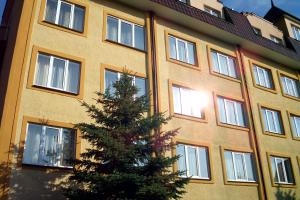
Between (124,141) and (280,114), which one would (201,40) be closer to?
(280,114)

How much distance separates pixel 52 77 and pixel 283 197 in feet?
40.2

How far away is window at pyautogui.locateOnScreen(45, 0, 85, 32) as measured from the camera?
44.3 ft

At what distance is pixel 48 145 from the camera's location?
36.3ft

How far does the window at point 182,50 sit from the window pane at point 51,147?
736 cm

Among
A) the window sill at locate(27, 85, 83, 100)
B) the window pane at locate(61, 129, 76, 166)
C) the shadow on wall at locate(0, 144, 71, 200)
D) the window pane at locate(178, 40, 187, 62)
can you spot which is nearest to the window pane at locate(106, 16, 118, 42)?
the window pane at locate(178, 40, 187, 62)

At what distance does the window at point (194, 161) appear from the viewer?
13875 millimetres

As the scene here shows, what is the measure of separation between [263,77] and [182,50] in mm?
6228

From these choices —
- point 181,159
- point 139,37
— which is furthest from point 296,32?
point 181,159

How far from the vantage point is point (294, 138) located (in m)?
19.0

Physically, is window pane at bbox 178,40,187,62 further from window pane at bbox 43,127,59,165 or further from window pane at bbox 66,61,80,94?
window pane at bbox 43,127,59,165

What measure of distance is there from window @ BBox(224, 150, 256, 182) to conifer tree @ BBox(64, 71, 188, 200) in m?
6.06

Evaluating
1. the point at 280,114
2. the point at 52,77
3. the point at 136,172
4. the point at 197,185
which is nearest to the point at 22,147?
the point at 52,77

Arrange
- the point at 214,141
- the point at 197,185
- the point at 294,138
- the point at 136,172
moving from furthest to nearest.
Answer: the point at 294,138 < the point at 214,141 < the point at 197,185 < the point at 136,172

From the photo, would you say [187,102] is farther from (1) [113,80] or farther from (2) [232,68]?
(2) [232,68]
